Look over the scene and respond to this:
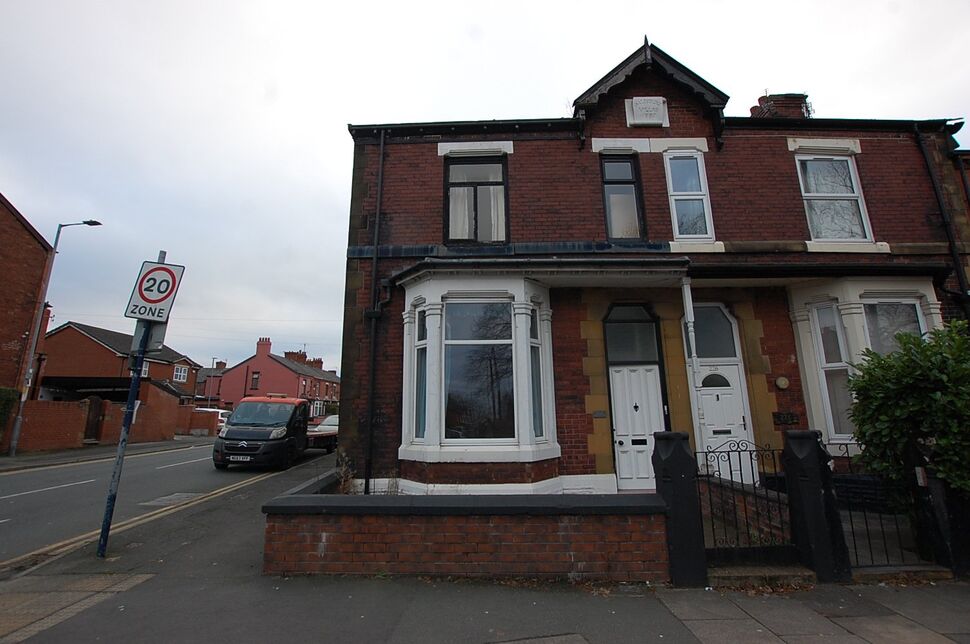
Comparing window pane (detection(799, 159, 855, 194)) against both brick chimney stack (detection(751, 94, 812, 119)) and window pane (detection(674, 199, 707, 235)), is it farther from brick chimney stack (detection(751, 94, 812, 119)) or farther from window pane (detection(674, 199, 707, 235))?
window pane (detection(674, 199, 707, 235))

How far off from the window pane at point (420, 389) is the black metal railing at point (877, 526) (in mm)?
5185

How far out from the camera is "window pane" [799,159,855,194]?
8.92 meters

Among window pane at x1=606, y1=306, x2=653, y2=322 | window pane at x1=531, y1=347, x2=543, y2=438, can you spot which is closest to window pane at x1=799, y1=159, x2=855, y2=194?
window pane at x1=606, y1=306, x2=653, y2=322

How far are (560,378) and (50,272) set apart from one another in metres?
24.2

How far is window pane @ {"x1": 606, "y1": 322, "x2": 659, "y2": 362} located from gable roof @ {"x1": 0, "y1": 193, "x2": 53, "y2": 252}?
25092mm

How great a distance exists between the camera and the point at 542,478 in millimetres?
6812

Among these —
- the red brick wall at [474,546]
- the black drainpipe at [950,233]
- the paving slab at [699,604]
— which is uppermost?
the black drainpipe at [950,233]

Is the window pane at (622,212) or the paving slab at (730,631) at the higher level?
the window pane at (622,212)

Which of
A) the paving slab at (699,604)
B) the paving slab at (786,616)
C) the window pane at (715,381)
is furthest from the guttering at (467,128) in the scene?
the paving slab at (786,616)

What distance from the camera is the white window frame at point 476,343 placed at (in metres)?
6.72

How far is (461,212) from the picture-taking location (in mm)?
8734

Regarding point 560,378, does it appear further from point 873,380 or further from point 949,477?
point 949,477

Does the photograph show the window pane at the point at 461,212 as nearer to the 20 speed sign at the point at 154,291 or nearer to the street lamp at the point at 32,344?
the 20 speed sign at the point at 154,291

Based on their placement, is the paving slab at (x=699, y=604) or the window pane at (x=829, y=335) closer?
the paving slab at (x=699, y=604)
